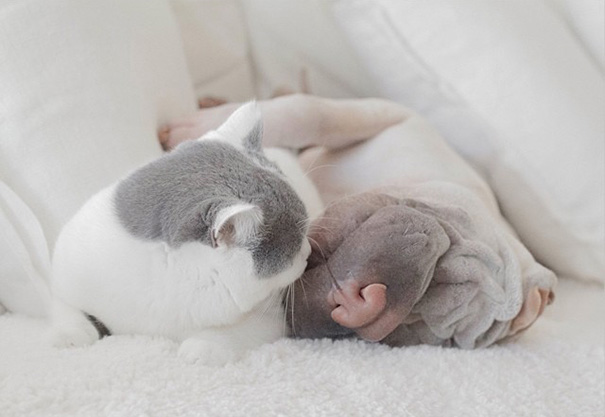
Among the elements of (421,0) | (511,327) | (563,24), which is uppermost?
(421,0)

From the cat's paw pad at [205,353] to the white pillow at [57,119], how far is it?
268mm

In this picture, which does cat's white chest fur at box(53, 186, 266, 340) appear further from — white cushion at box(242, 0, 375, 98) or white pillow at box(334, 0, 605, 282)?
white cushion at box(242, 0, 375, 98)

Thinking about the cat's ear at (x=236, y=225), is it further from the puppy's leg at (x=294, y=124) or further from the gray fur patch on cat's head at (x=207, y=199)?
the puppy's leg at (x=294, y=124)

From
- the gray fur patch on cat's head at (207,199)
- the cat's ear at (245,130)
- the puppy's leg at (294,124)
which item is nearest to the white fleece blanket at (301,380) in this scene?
the gray fur patch on cat's head at (207,199)

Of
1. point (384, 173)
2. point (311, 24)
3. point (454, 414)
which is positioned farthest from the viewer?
point (311, 24)

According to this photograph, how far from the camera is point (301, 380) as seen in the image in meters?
0.79

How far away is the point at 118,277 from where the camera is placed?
828 mm

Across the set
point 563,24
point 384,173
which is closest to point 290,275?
point 384,173

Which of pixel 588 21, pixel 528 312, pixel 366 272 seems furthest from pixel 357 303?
pixel 588 21

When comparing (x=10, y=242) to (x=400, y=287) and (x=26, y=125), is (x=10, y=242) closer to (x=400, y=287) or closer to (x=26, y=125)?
(x=26, y=125)

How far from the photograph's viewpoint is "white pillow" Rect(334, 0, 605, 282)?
1.16 m

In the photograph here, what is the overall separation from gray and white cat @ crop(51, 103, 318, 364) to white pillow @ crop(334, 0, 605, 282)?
48 cm

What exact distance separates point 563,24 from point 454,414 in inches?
31.5

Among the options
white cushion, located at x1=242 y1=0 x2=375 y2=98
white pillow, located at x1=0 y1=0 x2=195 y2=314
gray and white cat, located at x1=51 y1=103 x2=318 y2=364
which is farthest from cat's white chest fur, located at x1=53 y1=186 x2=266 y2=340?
white cushion, located at x1=242 y1=0 x2=375 y2=98
